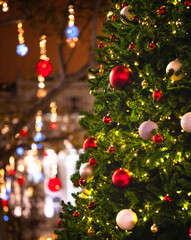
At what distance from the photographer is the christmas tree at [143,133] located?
1.97m

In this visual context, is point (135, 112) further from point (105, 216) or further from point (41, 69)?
point (41, 69)

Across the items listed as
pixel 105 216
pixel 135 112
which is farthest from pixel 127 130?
pixel 105 216

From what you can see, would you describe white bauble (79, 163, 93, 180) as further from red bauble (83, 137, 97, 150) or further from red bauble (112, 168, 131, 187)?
red bauble (112, 168, 131, 187)

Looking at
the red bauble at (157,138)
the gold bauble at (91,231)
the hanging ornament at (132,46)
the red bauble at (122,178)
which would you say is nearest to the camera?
the red bauble at (157,138)

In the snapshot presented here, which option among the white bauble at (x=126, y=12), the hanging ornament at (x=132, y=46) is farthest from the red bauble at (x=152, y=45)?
the white bauble at (x=126, y=12)

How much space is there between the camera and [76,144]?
25.2ft

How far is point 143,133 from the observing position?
6.46 feet

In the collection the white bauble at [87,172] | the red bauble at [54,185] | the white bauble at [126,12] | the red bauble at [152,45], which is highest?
the white bauble at [126,12]

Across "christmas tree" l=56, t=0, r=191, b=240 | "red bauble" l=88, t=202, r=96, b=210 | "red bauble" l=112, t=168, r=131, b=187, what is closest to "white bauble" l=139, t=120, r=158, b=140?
"christmas tree" l=56, t=0, r=191, b=240

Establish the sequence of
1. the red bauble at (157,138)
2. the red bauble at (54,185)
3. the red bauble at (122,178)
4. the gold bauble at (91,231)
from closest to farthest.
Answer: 1. the red bauble at (157,138)
2. the red bauble at (122,178)
3. the gold bauble at (91,231)
4. the red bauble at (54,185)

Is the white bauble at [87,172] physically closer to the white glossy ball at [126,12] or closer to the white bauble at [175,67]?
the white bauble at [175,67]

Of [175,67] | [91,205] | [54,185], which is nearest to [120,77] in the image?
[175,67]

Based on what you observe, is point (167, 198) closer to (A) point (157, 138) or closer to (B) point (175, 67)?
(A) point (157, 138)

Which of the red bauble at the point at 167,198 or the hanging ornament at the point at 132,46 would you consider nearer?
the red bauble at the point at 167,198
